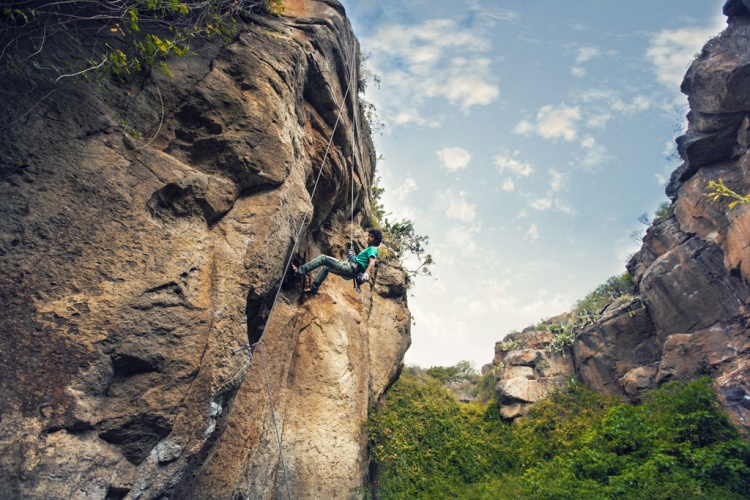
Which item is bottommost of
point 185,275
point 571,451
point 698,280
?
point 571,451

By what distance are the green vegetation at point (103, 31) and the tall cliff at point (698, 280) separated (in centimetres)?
1621

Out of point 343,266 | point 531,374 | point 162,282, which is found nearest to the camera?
point 162,282

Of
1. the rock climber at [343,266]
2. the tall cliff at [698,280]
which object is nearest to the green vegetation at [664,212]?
the tall cliff at [698,280]

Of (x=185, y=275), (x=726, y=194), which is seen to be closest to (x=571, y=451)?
(x=726, y=194)

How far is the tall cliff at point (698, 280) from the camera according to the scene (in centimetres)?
1299

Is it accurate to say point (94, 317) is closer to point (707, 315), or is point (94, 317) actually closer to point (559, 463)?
point (559, 463)

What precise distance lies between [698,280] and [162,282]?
18.3 metres

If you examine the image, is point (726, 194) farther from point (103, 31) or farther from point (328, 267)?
point (103, 31)

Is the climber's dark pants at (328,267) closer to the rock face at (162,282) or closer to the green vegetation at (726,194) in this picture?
the rock face at (162,282)

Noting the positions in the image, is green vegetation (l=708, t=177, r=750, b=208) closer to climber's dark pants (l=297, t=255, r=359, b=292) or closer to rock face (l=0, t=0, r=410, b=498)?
climber's dark pants (l=297, t=255, r=359, b=292)

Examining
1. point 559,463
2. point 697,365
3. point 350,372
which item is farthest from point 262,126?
point 697,365

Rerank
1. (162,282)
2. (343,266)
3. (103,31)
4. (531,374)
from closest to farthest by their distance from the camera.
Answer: (162,282) < (103,31) < (343,266) < (531,374)

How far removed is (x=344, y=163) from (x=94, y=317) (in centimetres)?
662

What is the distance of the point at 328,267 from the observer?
25.2 ft
